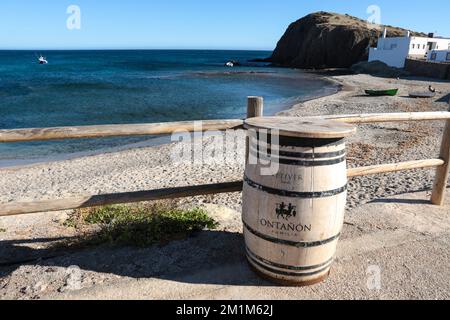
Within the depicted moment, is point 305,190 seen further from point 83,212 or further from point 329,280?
point 83,212

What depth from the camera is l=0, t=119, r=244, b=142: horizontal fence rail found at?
9.83ft

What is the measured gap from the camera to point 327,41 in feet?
229

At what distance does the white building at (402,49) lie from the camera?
4719cm

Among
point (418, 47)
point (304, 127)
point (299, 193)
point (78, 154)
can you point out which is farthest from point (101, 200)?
point (418, 47)

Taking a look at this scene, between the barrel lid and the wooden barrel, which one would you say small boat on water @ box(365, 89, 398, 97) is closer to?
the barrel lid

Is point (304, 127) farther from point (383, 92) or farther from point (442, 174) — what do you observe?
point (383, 92)

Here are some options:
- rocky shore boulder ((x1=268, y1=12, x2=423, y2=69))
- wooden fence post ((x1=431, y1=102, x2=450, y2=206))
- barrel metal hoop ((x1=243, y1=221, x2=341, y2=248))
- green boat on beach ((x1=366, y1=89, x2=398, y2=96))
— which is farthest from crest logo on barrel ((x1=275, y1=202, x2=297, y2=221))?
rocky shore boulder ((x1=268, y1=12, x2=423, y2=69))

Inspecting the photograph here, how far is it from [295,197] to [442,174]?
2.86m

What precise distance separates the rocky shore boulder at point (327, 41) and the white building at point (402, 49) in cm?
1133

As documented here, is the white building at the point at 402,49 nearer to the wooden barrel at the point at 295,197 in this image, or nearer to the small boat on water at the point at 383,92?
the small boat on water at the point at 383,92

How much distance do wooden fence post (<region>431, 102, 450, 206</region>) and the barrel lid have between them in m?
2.32

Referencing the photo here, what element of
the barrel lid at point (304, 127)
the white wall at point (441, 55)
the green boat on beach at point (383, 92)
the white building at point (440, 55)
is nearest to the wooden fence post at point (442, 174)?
the barrel lid at point (304, 127)
